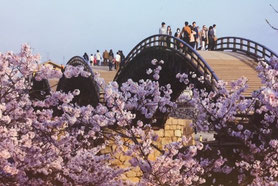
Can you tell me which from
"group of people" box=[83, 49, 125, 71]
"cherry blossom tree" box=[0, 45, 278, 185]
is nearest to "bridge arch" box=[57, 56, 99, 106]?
"group of people" box=[83, 49, 125, 71]

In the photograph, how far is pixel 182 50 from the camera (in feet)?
65.3

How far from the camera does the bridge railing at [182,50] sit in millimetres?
16680

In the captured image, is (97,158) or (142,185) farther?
(97,158)

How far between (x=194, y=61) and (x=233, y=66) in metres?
2.38

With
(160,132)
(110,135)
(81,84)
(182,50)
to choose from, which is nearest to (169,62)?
(182,50)

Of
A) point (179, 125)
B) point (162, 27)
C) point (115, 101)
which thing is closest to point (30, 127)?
point (115, 101)

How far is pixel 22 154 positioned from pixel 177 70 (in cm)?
1153

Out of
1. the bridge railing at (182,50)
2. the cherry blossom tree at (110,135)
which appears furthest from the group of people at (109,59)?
the cherry blossom tree at (110,135)

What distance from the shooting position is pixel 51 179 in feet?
41.5

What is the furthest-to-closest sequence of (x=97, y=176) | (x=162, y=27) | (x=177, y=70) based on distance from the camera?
1. (x=162, y=27)
2. (x=177, y=70)
3. (x=97, y=176)

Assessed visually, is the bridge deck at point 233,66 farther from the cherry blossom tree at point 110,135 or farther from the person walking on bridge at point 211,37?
the cherry blossom tree at point 110,135

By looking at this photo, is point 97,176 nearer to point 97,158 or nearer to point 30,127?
point 97,158

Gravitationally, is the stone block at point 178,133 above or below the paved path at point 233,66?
below

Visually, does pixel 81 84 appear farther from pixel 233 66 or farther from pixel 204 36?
pixel 233 66
